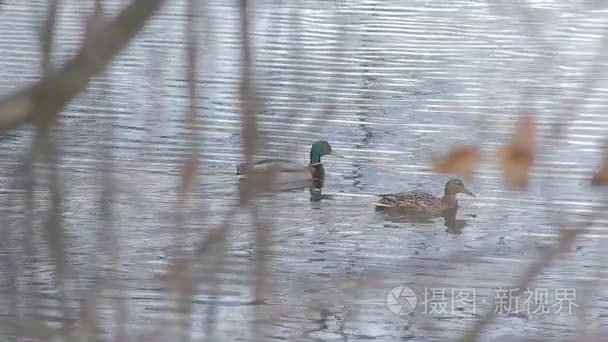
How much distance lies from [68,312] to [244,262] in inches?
33.8

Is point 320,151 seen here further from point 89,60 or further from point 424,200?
point 89,60

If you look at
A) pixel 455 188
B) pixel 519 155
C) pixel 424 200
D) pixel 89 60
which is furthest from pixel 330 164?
pixel 89 60

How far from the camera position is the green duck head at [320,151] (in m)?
10.8

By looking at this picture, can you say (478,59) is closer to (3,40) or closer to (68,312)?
(3,40)

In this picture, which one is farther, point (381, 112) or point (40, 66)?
point (381, 112)

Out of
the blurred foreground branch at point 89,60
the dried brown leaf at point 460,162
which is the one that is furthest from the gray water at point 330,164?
the blurred foreground branch at point 89,60

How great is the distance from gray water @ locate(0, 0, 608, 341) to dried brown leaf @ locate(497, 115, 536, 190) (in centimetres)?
10

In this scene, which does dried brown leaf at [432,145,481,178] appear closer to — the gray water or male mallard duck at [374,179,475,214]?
the gray water

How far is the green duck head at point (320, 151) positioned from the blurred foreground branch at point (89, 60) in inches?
341

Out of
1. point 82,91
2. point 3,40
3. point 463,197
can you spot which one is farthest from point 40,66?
point 3,40

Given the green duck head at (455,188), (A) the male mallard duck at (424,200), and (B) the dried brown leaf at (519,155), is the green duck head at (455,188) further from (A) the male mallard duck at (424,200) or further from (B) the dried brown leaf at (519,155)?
(B) the dried brown leaf at (519,155)

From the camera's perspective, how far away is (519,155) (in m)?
2.43

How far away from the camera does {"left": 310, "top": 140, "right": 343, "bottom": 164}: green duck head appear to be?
1081cm

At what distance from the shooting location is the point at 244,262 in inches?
127
